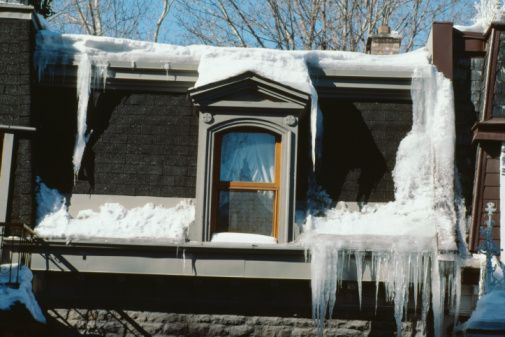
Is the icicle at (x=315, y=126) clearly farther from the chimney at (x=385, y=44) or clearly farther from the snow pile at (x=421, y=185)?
the chimney at (x=385, y=44)

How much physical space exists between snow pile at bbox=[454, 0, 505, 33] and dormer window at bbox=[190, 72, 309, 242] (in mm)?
2667

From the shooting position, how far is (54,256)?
31.6ft

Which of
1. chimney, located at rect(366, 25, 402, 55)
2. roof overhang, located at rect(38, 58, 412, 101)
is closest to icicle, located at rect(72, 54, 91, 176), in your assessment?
roof overhang, located at rect(38, 58, 412, 101)

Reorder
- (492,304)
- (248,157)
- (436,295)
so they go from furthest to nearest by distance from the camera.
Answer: (248,157), (436,295), (492,304)

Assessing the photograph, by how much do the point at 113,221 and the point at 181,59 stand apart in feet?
7.37

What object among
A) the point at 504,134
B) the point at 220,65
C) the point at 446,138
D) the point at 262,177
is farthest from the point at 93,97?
the point at 504,134

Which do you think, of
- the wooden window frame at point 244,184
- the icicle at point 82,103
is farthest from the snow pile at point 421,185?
the icicle at point 82,103

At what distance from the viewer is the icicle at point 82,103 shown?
10.4 m

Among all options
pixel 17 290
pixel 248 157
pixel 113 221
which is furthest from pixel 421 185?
pixel 17 290

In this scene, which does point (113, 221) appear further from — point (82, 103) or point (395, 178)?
point (395, 178)

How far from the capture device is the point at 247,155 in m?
10.3

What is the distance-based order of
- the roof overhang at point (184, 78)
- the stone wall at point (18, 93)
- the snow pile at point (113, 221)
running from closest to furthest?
the snow pile at point (113, 221), the stone wall at point (18, 93), the roof overhang at point (184, 78)

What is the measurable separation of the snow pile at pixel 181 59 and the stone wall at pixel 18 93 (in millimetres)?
229

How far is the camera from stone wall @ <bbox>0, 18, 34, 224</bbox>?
9.98 m
